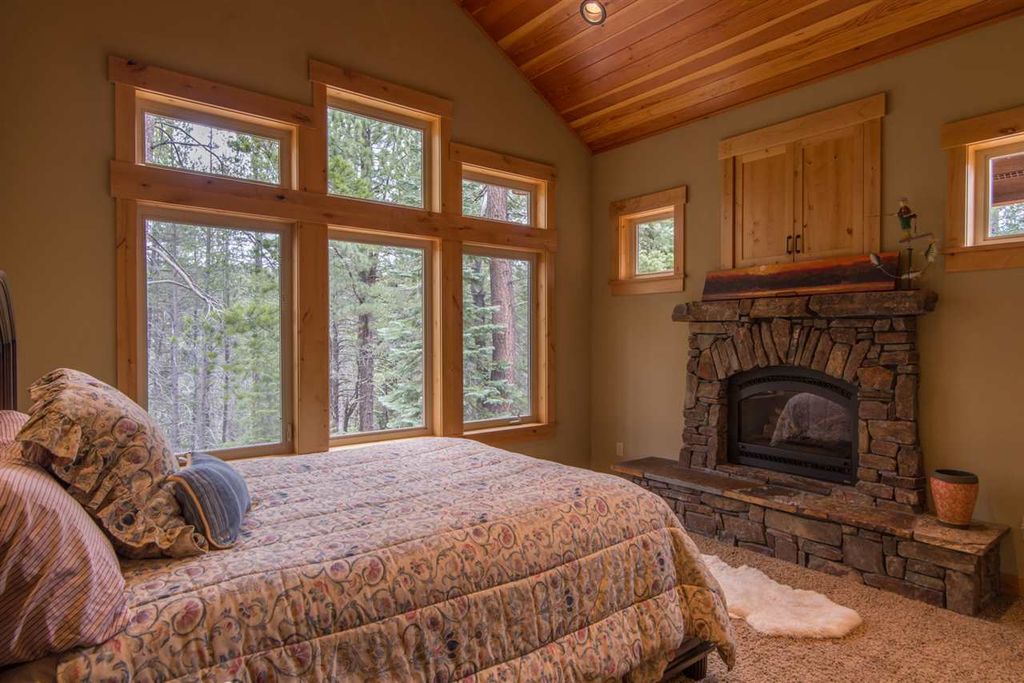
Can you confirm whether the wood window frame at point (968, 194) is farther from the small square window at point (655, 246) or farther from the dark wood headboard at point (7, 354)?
the dark wood headboard at point (7, 354)

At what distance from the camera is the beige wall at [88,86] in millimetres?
2709

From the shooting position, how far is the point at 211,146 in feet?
10.6

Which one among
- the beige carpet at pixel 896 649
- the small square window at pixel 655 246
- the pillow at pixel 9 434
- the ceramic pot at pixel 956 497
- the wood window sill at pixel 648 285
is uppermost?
the small square window at pixel 655 246

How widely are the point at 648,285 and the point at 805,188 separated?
52.4 inches

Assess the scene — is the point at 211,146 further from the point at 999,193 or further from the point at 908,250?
the point at 999,193

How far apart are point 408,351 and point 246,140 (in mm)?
1658

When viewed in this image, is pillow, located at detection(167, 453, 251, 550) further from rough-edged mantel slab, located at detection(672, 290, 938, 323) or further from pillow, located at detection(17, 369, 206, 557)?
rough-edged mantel slab, located at detection(672, 290, 938, 323)

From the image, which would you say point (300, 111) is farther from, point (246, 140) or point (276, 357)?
point (276, 357)

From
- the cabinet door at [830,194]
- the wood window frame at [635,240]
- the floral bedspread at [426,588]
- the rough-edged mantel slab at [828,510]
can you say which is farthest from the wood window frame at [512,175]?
the floral bedspread at [426,588]

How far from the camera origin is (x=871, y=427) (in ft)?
10.9

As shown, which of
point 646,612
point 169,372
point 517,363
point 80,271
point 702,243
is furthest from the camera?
point 517,363

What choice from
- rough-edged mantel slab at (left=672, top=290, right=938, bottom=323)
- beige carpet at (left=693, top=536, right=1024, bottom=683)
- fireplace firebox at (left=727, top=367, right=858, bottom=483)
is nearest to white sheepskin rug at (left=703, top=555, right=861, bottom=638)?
beige carpet at (left=693, top=536, right=1024, bottom=683)

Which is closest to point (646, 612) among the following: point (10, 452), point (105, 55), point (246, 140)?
point (10, 452)

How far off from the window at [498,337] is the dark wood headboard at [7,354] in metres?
2.64
